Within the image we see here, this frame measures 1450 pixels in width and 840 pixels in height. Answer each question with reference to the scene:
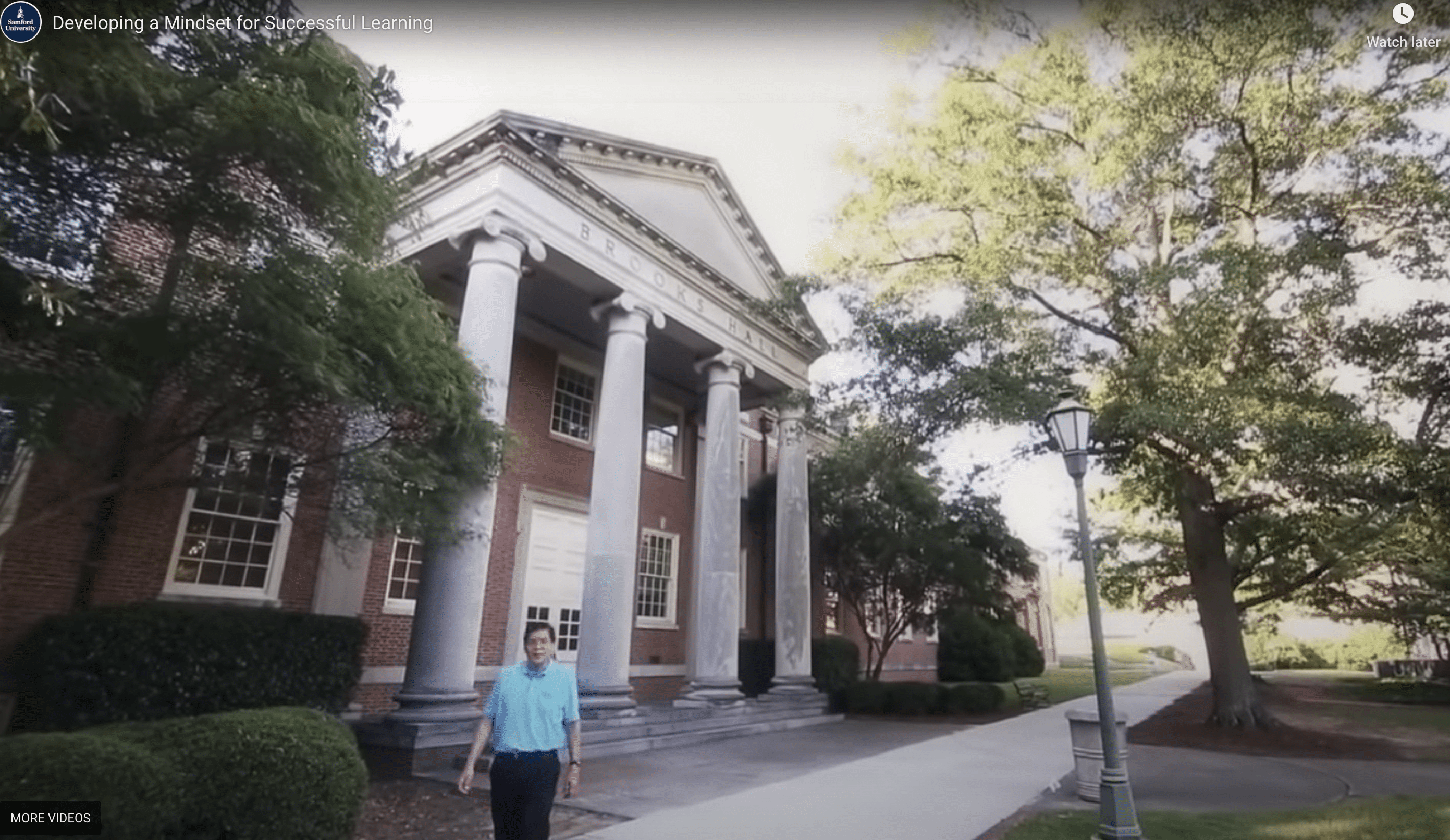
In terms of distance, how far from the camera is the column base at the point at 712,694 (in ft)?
47.8

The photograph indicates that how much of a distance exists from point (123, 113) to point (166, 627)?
19.9ft

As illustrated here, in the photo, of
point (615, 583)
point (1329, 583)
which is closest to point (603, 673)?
point (615, 583)

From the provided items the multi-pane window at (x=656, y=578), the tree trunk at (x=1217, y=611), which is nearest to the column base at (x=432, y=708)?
the multi-pane window at (x=656, y=578)

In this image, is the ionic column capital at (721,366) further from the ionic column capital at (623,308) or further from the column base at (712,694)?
the column base at (712,694)

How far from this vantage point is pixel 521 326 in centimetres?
1584

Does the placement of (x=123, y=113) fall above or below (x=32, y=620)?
above

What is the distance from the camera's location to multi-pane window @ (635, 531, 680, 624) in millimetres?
18094

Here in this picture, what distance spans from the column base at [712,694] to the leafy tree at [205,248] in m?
9.14

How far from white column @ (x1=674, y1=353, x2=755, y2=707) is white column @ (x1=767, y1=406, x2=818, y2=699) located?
200cm

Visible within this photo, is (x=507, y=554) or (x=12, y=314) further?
(x=507, y=554)

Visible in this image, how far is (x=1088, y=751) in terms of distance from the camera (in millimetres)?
8508

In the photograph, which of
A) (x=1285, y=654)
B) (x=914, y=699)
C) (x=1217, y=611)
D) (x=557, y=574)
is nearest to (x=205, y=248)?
(x=557, y=574)

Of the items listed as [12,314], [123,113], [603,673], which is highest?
[123,113]

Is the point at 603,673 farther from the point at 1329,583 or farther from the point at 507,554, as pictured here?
the point at 1329,583
